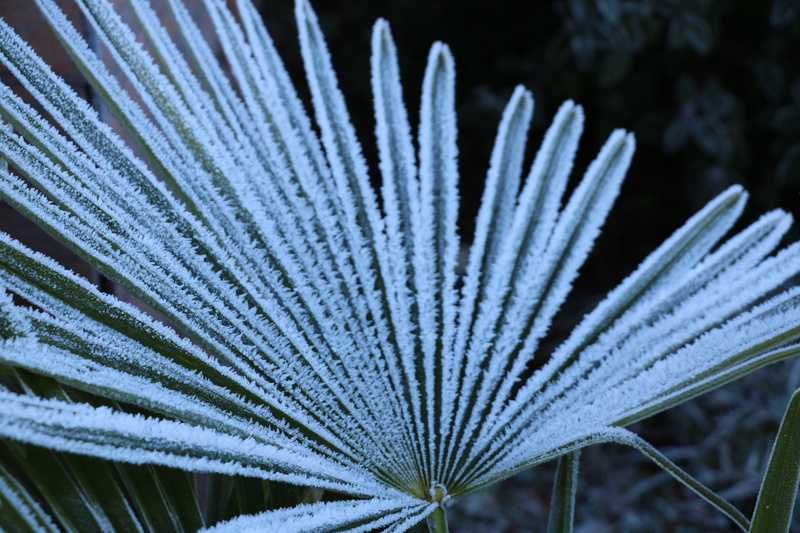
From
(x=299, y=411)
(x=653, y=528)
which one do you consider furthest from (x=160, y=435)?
(x=653, y=528)

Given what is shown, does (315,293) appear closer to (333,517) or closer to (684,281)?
(333,517)

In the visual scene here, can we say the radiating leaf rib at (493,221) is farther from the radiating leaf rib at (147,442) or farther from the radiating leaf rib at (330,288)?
the radiating leaf rib at (147,442)

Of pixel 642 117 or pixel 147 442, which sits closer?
pixel 147 442

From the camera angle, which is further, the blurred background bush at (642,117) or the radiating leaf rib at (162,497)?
the blurred background bush at (642,117)

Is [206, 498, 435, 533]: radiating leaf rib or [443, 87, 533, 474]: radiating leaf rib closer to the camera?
[206, 498, 435, 533]: radiating leaf rib

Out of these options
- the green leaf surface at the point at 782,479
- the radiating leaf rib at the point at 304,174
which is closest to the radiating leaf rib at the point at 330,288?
the radiating leaf rib at the point at 304,174

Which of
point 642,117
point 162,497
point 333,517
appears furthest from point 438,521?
point 642,117

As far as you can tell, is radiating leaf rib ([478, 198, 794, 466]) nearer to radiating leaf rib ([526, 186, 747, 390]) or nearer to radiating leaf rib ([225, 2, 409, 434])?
radiating leaf rib ([526, 186, 747, 390])

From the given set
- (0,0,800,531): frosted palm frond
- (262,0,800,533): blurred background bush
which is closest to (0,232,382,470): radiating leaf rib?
(0,0,800,531): frosted palm frond
